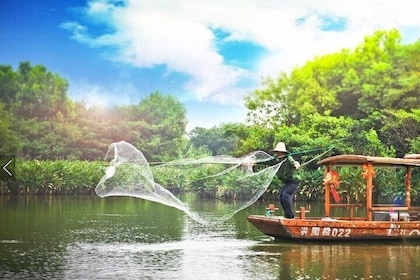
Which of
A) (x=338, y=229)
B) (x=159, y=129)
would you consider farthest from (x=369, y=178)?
(x=159, y=129)

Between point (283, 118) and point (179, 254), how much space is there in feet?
85.1

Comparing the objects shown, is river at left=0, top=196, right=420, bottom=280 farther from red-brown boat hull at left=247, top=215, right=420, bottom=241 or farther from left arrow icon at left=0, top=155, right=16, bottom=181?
left arrow icon at left=0, top=155, right=16, bottom=181

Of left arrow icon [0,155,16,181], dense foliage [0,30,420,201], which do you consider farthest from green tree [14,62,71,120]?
left arrow icon [0,155,16,181]

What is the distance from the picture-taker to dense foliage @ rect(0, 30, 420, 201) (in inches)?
1264

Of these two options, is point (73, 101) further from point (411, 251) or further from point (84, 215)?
point (411, 251)

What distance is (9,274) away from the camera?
406 inches

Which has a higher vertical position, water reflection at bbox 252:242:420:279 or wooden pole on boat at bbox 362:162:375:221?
wooden pole on boat at bbox 362:162:375:221

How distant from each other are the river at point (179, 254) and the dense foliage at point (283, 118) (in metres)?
3.97

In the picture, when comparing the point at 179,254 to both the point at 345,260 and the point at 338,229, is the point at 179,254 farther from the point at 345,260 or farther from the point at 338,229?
the point at 338,229

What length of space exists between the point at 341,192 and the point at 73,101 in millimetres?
30360

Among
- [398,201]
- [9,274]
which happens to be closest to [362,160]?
[9,274]

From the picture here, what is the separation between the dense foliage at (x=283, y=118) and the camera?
32.1m

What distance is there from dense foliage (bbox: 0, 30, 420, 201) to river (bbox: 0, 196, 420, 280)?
3.97 metres

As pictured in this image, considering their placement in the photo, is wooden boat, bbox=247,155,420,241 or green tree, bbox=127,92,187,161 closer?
wooden boat, bbox=247,155,420,241
